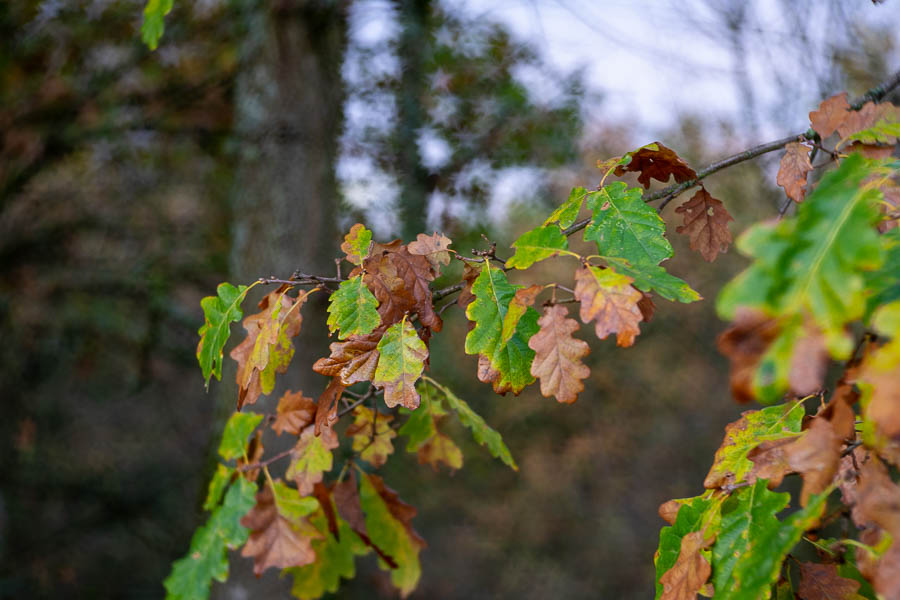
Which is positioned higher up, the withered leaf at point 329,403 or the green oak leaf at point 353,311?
the green oak leaf at point 353,311

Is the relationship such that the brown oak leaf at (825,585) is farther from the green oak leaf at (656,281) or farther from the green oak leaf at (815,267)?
the green oak leaf at (815,267)

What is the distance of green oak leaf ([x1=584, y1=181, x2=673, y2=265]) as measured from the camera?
0.88 metres

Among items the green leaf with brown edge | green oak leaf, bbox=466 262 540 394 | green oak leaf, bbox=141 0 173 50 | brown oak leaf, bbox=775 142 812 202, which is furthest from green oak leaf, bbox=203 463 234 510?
brown oak leaf, bbox=775 142 812 202

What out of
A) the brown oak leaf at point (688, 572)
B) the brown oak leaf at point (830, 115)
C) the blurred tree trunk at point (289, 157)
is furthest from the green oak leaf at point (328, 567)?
the brown oak leaf at point (830, 115)

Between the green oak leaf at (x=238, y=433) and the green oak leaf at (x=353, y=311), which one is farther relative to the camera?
the green oak leaf at (x=238, y=433)

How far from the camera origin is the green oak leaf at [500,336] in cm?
86

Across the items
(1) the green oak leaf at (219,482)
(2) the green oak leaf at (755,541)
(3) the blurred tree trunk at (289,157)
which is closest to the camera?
(2) the green oak leaf at (755,541)

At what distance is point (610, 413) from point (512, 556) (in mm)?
1764

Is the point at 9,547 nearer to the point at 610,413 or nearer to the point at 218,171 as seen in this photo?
the point at 218,171

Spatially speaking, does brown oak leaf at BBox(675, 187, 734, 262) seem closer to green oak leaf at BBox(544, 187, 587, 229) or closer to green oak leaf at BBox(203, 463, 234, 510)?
green oak leaf at BBox(544, 187, 587, 229)

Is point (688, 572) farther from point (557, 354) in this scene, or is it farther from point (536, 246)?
point (536, 246)

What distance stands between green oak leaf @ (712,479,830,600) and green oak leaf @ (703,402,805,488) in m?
0.03

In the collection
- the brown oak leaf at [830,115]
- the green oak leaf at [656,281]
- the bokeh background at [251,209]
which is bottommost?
the bokeh background at [251,209]

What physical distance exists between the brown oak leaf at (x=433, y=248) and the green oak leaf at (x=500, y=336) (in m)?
0.15
